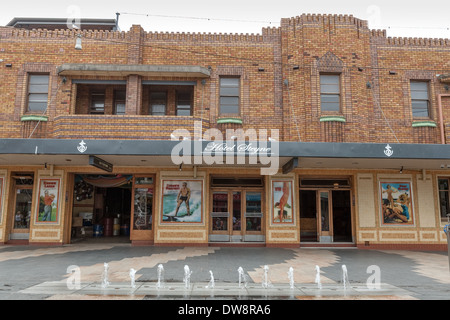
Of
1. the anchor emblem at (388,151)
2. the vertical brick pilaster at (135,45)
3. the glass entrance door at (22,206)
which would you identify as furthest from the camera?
the vertical brick pilaster at (135,45)

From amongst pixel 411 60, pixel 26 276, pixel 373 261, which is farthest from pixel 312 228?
pixel 26 276

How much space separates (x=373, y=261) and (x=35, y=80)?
49.0 feet

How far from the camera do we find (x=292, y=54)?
46.9 feet

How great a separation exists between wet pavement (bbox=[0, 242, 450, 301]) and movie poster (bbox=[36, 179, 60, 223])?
4.50ft

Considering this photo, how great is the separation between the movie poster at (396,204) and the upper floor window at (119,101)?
1160cm

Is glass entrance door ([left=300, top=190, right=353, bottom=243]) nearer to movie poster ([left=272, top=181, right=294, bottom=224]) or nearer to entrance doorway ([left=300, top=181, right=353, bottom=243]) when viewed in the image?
entrance doorway ([left=300, top=181, right=353, bottom=243])

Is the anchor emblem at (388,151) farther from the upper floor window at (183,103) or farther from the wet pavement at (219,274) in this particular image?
the upper floor window at (183,103)

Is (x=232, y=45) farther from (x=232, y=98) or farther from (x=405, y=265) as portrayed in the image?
(x=405, y=265)

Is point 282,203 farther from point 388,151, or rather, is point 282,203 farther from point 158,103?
point 158,103

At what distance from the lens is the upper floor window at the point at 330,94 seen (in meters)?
14.1

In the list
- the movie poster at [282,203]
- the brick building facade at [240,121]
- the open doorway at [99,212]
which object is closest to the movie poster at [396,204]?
the brick building facade at [240,121]

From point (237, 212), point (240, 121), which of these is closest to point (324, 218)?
point (237, 212)

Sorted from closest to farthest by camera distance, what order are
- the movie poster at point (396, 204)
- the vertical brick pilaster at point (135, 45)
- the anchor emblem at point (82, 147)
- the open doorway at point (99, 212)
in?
the anchor emblem at point (82, 147)
the movie poster at point (396, 204)
the vertical brick pilaster at point (135, 45)
the open doorway at point (99, 212)
